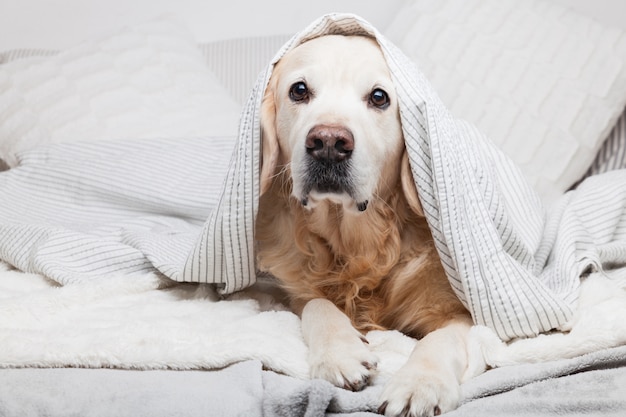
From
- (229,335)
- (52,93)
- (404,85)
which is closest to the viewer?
(229,335)

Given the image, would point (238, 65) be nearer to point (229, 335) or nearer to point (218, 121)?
point (218, 121)

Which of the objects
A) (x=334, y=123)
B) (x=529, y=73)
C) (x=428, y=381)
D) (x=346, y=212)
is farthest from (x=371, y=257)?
(x=529, y=73)

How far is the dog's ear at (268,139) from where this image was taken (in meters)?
1.84

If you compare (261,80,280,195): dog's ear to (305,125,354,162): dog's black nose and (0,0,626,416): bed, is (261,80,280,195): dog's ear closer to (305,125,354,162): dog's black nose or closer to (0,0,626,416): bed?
(0,0,626,416): bed

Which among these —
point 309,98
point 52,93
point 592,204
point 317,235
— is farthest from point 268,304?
point 52,93

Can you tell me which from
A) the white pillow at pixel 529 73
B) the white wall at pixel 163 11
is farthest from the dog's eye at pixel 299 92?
the white wall at pixel 163 11

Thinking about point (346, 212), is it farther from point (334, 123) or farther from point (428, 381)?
→ point (428, 381)

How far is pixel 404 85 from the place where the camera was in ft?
5.68

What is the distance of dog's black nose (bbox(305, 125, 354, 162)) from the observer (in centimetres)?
157

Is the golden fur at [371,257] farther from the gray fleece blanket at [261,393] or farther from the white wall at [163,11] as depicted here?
the white wall at [163,11]

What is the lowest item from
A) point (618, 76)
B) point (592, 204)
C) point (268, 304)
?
point (268, 304)

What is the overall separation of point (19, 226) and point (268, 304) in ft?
2.52

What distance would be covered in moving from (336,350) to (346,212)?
1.40 feet

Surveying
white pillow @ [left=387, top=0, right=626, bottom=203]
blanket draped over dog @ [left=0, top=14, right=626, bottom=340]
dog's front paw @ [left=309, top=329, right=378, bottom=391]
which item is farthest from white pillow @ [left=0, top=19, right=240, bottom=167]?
dog's front paw @ [left=309, top=329, right=378, bottom=391]
